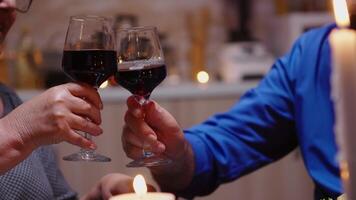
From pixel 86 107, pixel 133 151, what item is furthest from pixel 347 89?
pixel 133 151

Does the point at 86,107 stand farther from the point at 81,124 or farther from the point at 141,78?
the point at 141,78

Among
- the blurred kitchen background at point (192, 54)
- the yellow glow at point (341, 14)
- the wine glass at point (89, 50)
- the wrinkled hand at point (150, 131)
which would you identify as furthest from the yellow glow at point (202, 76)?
the yellow glow at point (341, 14)

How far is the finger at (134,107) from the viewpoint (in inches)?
42.0

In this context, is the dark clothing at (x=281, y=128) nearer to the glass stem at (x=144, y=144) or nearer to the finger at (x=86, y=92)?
the glass stem at (x=144, y=144)

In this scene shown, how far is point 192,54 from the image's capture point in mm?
3301

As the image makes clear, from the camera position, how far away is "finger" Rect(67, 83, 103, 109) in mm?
894

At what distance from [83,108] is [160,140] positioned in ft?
1.15

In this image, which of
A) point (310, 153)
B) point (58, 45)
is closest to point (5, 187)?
point (310, 153)

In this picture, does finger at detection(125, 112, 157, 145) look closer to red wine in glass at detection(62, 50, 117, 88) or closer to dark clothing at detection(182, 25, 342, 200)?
red wine in glass at detection(62, 50, 117, 88)

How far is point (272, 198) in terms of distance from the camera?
2854 mm

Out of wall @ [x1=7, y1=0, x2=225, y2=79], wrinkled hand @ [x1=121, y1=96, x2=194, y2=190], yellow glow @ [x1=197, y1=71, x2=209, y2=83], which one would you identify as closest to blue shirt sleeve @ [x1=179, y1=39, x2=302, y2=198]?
wrinkled hand @ [x1=121, y1=96, x2=194, y2=190]

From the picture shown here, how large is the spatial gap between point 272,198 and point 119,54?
1.99 metres

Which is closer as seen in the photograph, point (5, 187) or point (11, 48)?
point (5, 187)

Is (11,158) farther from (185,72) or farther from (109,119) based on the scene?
(185,72)
